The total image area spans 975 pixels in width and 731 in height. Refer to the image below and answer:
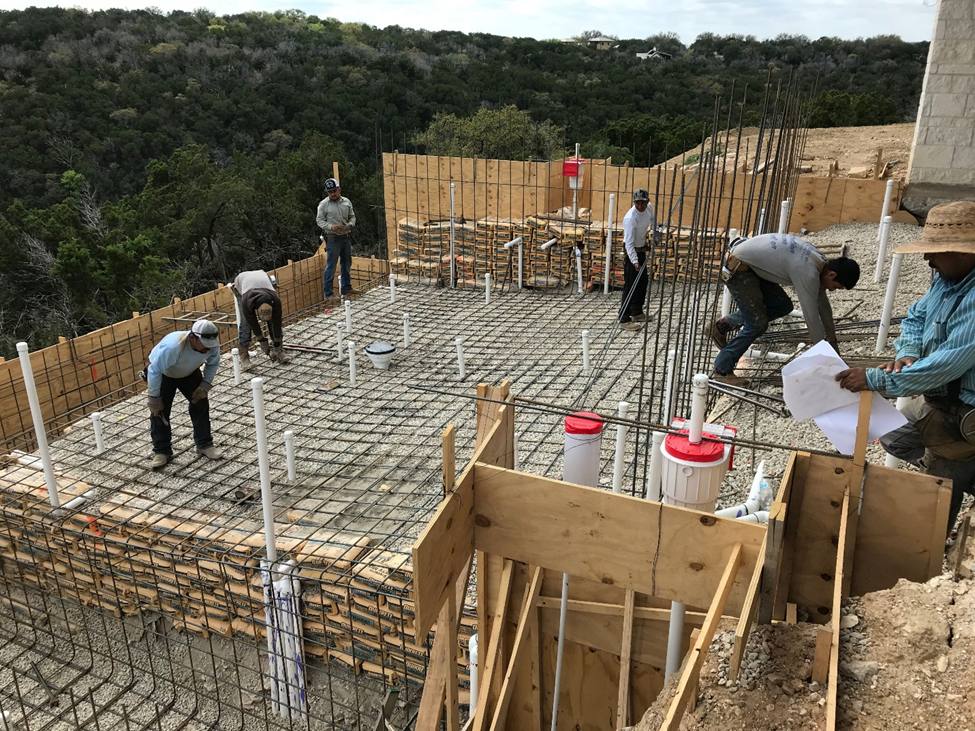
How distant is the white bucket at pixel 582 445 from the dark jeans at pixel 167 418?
3382 millimetres

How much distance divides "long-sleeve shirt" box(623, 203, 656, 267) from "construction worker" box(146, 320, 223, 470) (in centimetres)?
386

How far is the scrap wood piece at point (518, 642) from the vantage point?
269 cm

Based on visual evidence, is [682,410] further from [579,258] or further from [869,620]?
[579,258]

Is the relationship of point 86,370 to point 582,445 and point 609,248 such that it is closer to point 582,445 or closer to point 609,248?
point 609,248

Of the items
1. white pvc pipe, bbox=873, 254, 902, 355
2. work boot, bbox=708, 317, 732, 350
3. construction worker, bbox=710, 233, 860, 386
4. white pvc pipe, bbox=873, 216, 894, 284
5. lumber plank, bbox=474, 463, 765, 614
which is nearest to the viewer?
lumber plank, bbox=474, 463, 765, 614

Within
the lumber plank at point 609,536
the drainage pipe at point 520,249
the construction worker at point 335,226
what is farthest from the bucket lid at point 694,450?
the drainage pipe at point 520,249

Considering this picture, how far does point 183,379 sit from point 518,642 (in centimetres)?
367

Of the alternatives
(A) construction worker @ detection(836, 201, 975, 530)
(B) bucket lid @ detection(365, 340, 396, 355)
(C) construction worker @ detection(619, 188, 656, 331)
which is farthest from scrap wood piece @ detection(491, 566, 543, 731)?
(B) bucket lid @ detection(365, 340, 396, 355)

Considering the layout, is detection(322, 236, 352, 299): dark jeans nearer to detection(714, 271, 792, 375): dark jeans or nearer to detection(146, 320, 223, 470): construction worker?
detection(146, 320, 223, 470): construction worker

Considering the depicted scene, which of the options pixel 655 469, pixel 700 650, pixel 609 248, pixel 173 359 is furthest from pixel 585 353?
pixel 700 650

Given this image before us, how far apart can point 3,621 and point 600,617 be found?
4611 millimetres

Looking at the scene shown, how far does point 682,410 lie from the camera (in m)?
4.89

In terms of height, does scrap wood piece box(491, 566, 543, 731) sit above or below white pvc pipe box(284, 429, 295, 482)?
above

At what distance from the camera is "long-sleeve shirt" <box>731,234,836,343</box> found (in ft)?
13.2
